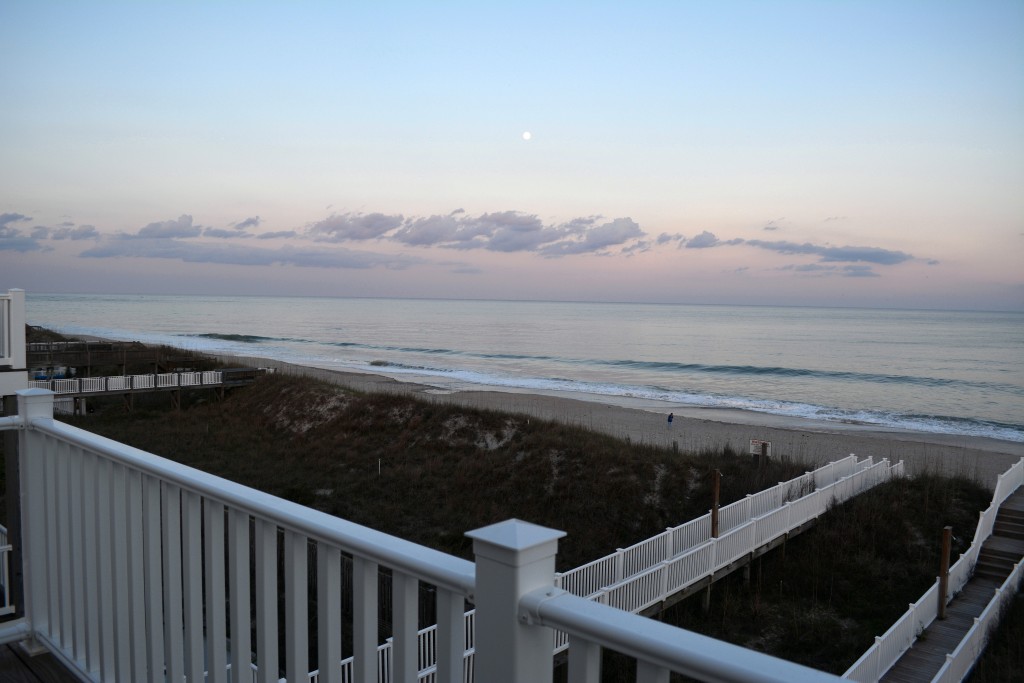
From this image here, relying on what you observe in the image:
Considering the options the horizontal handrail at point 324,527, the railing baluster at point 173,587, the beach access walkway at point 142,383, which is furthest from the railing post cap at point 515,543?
the beach access walkway at point 142,383

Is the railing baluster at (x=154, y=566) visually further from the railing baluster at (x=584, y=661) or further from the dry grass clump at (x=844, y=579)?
the dry grass clump at (x=844, y=579)

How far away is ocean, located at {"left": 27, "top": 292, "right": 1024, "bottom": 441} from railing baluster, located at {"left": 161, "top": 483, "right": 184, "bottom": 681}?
35.6 m

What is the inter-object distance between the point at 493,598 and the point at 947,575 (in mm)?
12897

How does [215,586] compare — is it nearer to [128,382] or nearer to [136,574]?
[136,574]

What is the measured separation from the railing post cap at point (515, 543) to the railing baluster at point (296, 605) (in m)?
0.72

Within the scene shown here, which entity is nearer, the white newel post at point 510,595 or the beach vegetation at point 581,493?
the white newel post at point 510,595

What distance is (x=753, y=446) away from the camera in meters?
18.3

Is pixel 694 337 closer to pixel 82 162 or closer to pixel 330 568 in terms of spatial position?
pixel 82 162

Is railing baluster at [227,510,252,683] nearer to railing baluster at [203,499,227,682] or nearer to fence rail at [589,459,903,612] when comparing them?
railing baluster at [203,499,227,682]

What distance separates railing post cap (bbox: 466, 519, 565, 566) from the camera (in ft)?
3.74

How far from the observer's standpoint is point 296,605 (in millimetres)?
1778

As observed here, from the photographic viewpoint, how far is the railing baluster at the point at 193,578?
83.7 inches

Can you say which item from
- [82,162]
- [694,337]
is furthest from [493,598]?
[694,337]

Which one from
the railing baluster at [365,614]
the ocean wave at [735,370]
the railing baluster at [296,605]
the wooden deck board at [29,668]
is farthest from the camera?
the ocean wave at [735,370]
